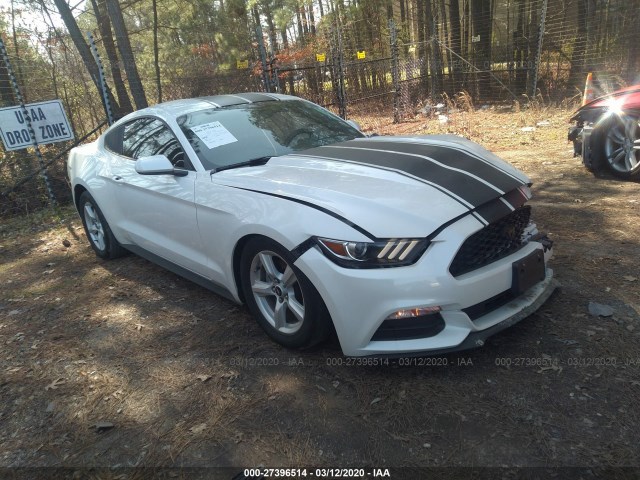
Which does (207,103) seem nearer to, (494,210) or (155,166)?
(155,166)

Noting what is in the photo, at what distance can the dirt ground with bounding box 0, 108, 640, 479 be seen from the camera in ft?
6.93

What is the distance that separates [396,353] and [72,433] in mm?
1746

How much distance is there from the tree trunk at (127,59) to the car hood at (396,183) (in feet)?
22.5

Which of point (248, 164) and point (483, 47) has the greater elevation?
point (483, 47)

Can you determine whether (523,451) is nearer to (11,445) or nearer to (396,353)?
(396,353)

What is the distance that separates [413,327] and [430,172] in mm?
933

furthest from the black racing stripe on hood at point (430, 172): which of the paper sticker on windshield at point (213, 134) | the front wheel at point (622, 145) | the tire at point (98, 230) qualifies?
the front wheel at point (622, 145)

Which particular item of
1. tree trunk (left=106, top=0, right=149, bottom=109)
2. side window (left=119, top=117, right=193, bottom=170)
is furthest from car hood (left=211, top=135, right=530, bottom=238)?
tree trunk (left=106, top=0, right=149, bottom=109)

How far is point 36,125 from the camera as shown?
709cm

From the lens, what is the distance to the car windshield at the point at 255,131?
3373 mm

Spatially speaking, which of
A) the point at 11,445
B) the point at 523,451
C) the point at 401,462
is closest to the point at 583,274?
the point at 523,451

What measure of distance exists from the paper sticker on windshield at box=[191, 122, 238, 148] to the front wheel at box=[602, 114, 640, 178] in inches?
175

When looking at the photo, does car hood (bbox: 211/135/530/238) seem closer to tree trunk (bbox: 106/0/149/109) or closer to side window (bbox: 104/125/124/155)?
side window (bbox: 104/125/124/155)

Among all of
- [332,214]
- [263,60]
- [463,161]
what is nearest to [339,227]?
[332,214]
